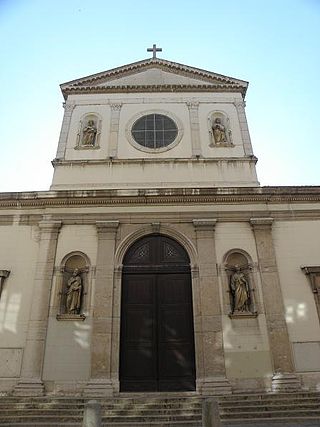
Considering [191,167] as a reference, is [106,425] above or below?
below

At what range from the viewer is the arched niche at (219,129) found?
14.0 metres

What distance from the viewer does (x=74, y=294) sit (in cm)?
1089

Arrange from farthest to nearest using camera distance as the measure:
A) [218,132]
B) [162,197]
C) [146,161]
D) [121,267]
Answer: [218,132]
[146,161]
[162,197]
[121,267]

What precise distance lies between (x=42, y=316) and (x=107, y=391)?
2810 mm

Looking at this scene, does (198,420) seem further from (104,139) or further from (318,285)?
(104,139)

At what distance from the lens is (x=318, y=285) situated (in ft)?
35.7

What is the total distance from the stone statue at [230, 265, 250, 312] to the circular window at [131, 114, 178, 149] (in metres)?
5.78

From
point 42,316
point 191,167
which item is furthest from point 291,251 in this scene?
point 42,316

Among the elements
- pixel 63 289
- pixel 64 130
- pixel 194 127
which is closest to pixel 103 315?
pixel 63 289

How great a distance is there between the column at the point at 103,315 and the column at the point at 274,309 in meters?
4.47

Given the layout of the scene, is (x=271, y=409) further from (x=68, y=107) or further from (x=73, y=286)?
(x=68, y=107)

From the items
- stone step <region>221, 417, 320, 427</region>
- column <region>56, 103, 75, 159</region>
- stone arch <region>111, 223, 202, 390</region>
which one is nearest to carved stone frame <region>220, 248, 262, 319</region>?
stone arch <region>111, 223, 202, 390</region>

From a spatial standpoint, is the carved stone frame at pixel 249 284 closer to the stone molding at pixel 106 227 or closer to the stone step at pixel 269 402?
the stone step at pixel 269 402

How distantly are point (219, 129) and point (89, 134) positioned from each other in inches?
200
